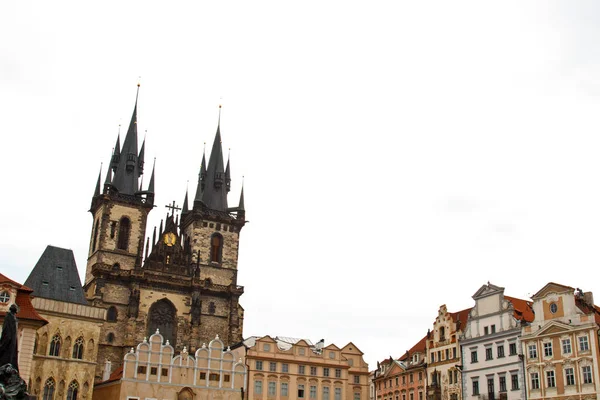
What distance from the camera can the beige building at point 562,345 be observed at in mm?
42000

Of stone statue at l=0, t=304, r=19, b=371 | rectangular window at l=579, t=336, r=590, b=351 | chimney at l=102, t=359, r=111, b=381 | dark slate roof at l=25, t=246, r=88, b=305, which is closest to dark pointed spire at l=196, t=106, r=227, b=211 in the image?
chimney at l=102, t=359, r=111, b=381

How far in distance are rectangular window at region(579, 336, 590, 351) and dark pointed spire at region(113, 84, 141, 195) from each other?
1892 inches

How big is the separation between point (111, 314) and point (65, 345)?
18.1 metres

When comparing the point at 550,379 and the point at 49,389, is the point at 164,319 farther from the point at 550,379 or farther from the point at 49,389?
the point at 550,379

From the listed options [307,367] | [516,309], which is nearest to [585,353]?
[516,309]

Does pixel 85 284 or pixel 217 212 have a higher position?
pixel 217 212

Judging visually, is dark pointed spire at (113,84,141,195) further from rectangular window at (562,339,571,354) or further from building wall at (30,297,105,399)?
rectangular window at (562,339,571,354)

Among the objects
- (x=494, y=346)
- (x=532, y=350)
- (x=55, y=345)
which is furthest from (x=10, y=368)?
(x=494, y=346)

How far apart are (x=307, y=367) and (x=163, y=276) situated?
19.0 metres

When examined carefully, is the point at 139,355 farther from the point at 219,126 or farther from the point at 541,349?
the point at 219,126

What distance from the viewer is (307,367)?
193 ft

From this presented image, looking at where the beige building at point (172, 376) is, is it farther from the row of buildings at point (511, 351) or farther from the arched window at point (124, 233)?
the arched window at point (124, 233)

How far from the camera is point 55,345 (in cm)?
4738

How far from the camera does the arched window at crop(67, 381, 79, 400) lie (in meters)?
47.2
